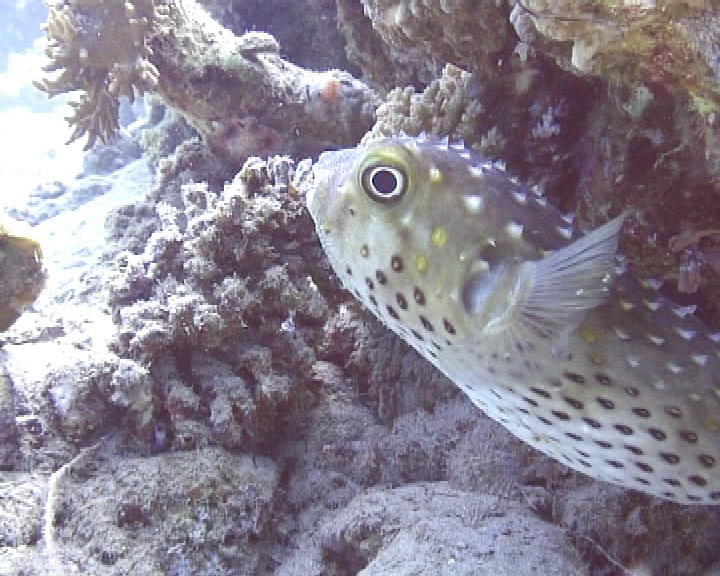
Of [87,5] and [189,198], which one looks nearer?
[189,198]

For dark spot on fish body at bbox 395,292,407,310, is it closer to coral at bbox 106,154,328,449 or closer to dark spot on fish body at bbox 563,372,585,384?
dark spot on fish body at bbox 563,372,585,384

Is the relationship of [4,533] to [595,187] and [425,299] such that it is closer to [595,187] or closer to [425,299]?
[425,299]

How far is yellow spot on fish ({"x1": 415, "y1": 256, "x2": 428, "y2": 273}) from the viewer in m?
2.16

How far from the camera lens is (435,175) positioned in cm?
217

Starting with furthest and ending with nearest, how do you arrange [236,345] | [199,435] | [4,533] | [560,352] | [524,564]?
[236,345] < [199,435] < [4,533] < [524,564] < [560,352]

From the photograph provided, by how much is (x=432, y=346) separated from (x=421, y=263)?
32 cm

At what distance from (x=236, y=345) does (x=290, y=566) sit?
1.14m

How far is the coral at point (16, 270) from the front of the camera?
3.66 m

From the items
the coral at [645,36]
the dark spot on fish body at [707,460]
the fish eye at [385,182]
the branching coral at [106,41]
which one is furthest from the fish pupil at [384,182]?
the branching coral at [106,41]

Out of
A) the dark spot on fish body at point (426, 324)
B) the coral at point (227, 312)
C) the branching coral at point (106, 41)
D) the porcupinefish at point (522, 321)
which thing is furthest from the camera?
the branching coral at point (106, 41)

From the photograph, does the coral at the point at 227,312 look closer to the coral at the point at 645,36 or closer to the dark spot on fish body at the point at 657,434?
the coral at the point at 645,36

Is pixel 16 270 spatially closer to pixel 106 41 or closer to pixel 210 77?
pixel 210 77

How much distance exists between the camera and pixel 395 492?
3.04 m

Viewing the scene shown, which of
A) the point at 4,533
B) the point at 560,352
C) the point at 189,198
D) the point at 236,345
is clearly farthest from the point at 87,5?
the point at 560,352
